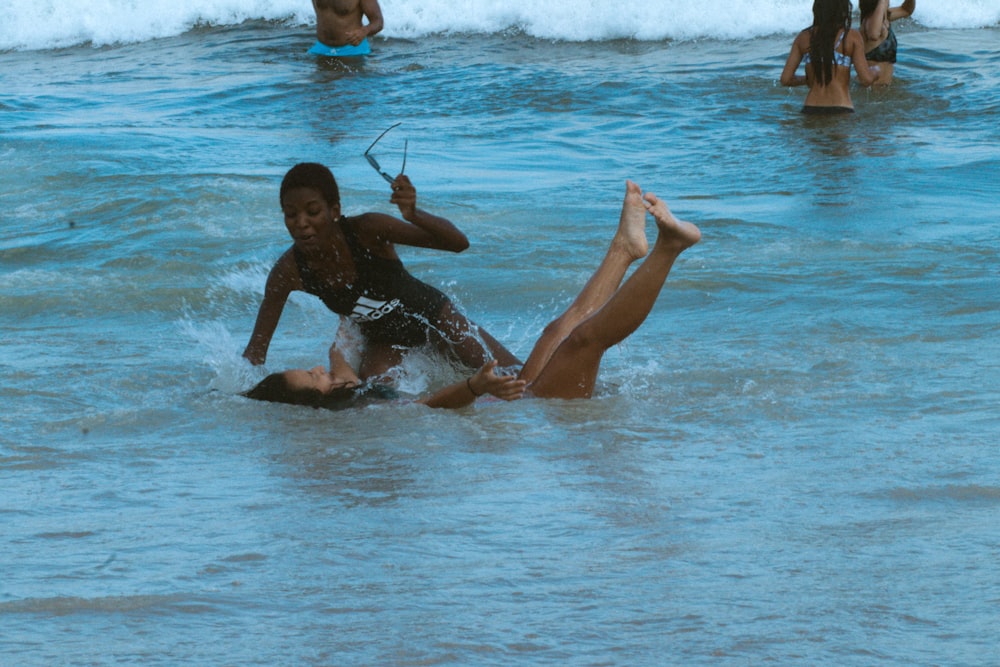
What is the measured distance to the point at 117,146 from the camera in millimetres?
12516

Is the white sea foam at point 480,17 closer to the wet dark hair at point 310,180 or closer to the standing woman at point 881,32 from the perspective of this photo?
the standing woman at point 881,32

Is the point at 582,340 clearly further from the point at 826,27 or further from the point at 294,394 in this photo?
the point at 826,27

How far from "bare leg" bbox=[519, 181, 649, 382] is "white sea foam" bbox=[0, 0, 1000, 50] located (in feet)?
45.1

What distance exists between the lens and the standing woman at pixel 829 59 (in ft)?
40.1

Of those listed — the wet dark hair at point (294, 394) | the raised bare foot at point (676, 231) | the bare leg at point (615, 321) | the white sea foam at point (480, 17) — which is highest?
the white sea foam at point (480, 17)

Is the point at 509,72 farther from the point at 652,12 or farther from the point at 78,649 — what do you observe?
the point at 78,649

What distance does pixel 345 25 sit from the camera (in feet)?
56.1

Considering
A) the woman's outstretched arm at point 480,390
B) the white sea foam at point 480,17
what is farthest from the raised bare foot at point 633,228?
the white sea foam at point 480,17

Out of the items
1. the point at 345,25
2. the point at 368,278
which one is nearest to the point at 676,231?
the point at 368,278

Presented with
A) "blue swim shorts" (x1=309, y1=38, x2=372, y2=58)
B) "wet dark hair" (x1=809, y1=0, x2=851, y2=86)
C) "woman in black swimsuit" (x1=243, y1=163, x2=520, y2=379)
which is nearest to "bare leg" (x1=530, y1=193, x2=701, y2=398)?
"woman in black swimsuit" (x1=243, y1=163, x2=520, y2=379)

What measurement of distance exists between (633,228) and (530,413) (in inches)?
39.2

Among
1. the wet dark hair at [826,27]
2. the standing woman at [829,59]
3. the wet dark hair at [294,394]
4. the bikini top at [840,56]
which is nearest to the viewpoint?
the wet dark hair at [294,394]

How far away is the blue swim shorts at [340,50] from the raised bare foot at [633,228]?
11901 millimetres

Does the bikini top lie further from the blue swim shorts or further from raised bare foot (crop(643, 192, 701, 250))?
raised bare foot (crop(643, 192, 701, 250))
